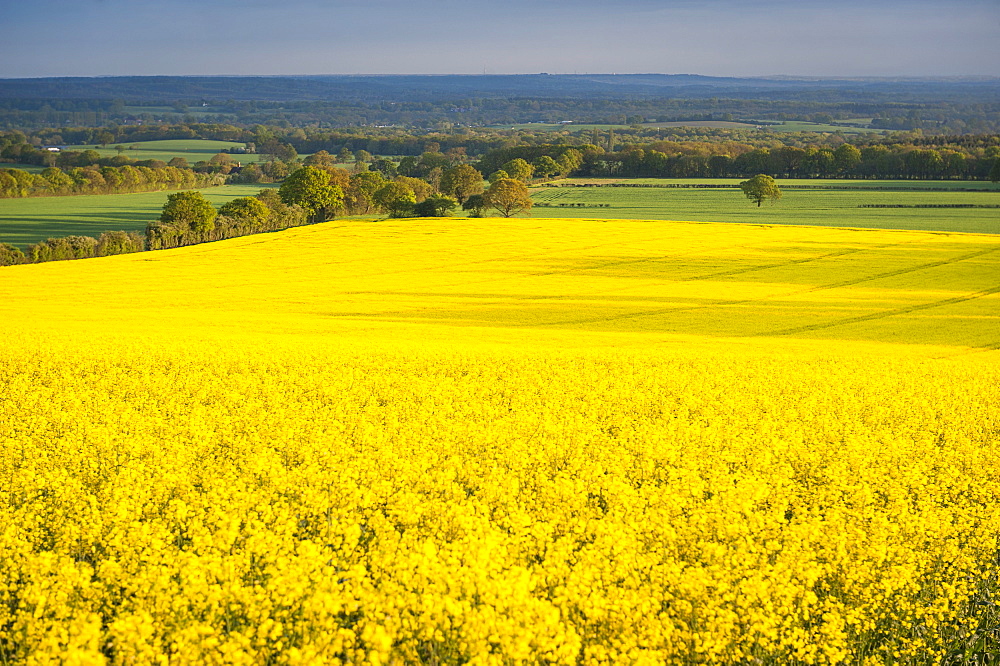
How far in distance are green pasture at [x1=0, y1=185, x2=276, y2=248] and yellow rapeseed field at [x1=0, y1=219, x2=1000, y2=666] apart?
153 ft

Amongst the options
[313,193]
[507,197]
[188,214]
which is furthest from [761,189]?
[188,214]

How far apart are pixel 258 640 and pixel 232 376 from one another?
40.5ft

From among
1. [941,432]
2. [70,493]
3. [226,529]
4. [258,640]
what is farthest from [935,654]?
[70,493]

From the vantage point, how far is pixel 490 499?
35.9ft

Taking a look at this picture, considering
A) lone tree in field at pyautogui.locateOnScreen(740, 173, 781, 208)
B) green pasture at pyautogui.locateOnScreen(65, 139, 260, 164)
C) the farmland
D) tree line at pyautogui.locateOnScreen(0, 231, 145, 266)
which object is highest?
green pasture at pyautogui.locateOnScreen(65, 139, 260, 164)

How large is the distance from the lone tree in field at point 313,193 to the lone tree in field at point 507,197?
14.6 meters

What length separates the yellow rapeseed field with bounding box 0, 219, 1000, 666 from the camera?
7.68 m

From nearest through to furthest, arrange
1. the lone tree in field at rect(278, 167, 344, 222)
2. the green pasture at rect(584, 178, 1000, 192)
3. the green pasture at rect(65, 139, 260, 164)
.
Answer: the lone tree in field at rect(278, 167, 344, 222), the green pasture at rect(584, 178, 1000, 192), the green pasture at rect(65, 139, 260, 164)

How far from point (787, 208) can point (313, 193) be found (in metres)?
45.5

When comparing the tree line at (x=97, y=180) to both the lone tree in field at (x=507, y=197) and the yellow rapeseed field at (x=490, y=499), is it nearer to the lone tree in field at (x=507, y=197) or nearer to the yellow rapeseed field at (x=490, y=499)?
the lone tree in field at (x=507, y=197)

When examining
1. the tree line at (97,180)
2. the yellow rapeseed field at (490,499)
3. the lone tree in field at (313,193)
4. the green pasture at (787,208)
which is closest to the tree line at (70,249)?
the lone tree in field at (313,193)

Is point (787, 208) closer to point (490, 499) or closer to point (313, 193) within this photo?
point (313, 193)

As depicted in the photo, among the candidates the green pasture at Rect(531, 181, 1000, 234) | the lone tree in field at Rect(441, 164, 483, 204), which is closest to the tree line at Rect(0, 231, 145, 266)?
the lone tree in field at Rect(441, 164, 483, 204)

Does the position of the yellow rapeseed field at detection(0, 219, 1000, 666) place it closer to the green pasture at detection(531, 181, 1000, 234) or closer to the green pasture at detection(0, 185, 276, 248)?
the green pasture at detection(0, 185, 276, 248)
